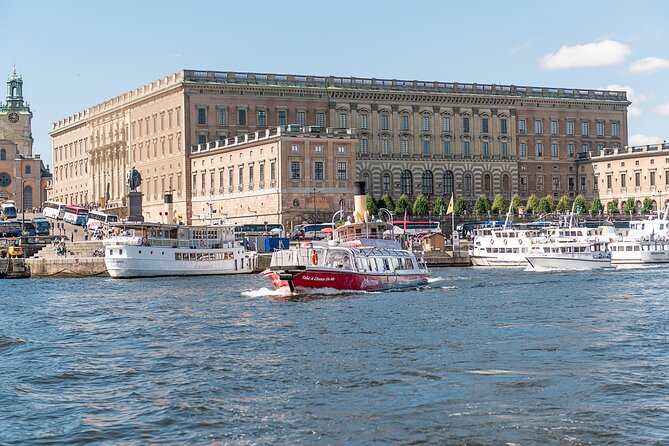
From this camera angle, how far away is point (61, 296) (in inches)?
2606

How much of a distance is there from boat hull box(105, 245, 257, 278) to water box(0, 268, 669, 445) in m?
27.6

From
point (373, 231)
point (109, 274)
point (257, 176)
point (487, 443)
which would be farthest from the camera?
point (257, 176)

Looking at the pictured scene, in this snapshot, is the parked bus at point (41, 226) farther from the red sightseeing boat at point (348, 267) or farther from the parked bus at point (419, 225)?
the red sightseeing boat at point (348, 267)

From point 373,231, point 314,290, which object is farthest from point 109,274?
point 314,290

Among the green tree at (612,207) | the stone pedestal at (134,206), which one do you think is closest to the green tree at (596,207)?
the green tree at (612,207)

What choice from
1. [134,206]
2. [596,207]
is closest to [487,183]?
[596,207]

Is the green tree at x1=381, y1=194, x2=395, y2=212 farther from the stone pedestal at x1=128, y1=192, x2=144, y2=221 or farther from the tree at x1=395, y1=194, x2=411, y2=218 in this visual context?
the stone pedestal at x1=128, y1=192, x2=144, y2=221

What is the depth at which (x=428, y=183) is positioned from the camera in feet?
475

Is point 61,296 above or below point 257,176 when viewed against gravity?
below

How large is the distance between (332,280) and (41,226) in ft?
250

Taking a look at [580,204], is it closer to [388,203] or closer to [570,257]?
[388,203]

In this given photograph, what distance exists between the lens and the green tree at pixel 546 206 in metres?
139

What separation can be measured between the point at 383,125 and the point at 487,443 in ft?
394

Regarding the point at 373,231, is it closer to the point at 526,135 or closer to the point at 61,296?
the point at 61,296
